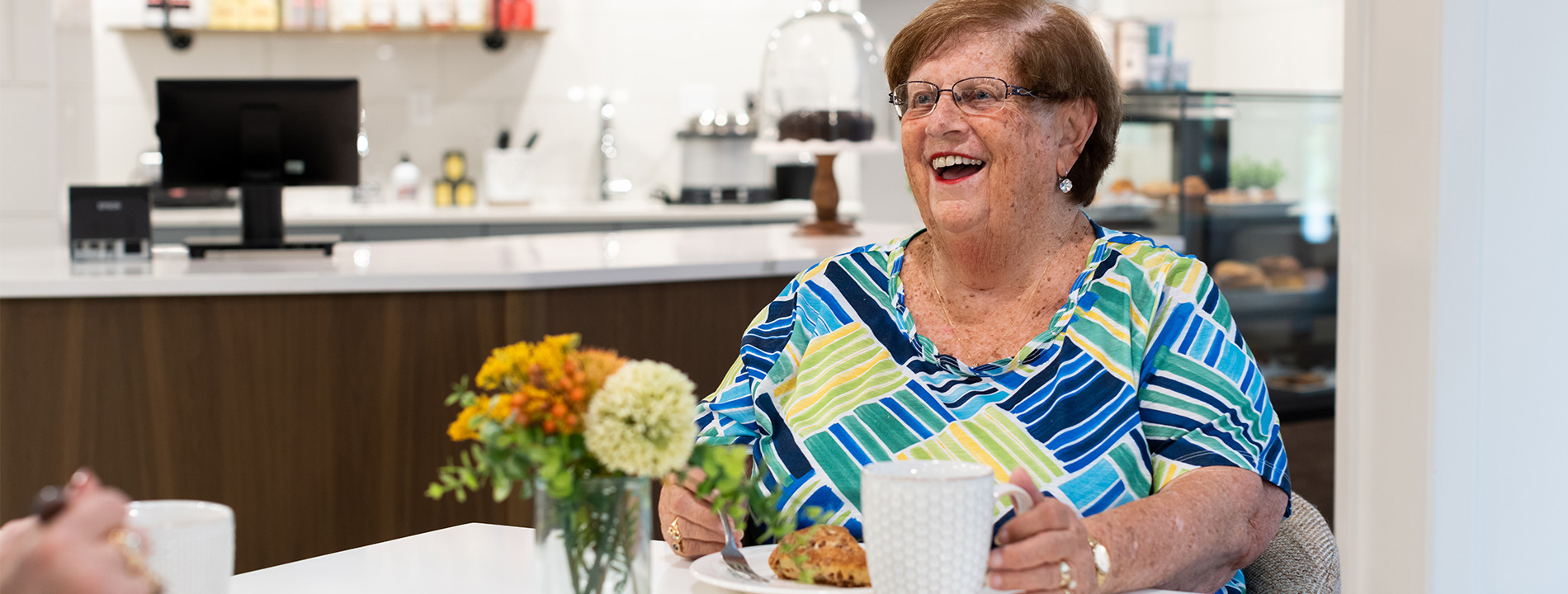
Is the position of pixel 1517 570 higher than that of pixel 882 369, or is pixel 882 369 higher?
pixel 882 369

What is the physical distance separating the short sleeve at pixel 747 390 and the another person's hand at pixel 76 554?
85cm

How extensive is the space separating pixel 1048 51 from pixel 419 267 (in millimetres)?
1740

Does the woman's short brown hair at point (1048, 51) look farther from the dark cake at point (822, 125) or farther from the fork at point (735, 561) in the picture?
the dark cake at point (822, 125)

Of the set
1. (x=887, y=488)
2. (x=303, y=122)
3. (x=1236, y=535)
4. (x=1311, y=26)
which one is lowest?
(x=1236, y=535)

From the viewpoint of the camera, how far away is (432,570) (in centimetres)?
108

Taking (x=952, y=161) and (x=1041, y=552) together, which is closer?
(x=1041, y=552)

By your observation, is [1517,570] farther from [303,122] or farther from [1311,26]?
[1311,26]

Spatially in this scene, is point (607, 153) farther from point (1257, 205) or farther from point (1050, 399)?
point (1050, 399)

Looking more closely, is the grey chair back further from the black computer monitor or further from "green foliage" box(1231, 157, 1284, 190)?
"green foliage" box(1231, 157, 1284, 190)

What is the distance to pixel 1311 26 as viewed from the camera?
192 inches

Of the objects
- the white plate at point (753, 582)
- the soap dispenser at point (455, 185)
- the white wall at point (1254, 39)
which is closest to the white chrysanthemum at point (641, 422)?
the white plate at point (753, 582)

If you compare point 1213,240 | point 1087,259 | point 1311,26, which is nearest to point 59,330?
point 1087,259

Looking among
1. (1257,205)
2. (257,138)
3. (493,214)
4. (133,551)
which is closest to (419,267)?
(257,138)

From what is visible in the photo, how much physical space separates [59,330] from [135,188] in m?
0.77
